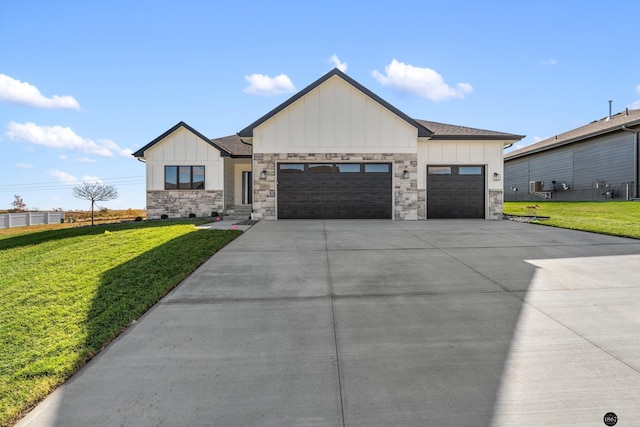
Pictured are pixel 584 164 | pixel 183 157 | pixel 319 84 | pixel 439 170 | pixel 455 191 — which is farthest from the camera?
pixel 584 164

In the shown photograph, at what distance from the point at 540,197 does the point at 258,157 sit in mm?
24555

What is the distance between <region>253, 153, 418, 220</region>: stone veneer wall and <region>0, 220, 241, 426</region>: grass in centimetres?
486

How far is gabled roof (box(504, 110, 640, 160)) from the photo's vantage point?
62.1 feet

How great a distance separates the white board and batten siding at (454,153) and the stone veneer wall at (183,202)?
10026mm

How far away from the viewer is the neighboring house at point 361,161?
12.7 m

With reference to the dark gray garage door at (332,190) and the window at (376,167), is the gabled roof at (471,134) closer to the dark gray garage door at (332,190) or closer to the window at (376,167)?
the window at (376,167)

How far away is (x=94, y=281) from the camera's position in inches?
191

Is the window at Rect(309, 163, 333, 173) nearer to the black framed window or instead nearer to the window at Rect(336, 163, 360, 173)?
the black framed window

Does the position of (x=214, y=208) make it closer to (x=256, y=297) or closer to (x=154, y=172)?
(x=154, y=172)

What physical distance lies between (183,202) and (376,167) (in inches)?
400

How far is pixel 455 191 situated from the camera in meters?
13.5

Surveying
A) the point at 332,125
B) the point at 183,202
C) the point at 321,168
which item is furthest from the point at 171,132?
the point at 332,125

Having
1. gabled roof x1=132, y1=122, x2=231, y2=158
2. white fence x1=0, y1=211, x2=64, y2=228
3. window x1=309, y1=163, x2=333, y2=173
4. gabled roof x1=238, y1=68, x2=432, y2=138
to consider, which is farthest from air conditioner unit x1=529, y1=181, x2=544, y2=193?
white fence x1=0, y1=211, x2=64, y2=228

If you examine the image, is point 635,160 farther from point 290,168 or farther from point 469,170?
point 290,168
